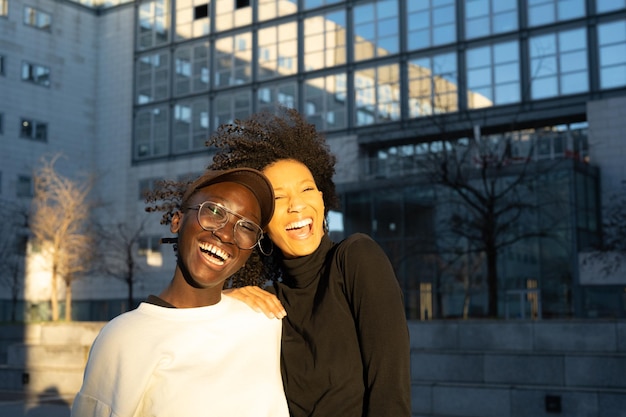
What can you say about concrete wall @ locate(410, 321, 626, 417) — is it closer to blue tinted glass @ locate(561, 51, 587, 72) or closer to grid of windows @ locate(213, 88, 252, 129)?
blue tinted glass @ locate(561, 51, 587, 72)

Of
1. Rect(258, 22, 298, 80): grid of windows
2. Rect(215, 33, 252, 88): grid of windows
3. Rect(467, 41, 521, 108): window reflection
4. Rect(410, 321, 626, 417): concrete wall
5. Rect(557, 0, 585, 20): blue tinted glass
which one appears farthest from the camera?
Rect(215, 33, 252, 88): grid of windows

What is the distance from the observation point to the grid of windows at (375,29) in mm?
38656

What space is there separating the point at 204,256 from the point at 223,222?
0.14 metres

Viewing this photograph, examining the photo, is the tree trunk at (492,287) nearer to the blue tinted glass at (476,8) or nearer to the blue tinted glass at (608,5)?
the blue tinted glass at (608,5)

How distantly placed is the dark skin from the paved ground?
10.0 metres

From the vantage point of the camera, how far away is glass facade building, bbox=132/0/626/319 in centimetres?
3123

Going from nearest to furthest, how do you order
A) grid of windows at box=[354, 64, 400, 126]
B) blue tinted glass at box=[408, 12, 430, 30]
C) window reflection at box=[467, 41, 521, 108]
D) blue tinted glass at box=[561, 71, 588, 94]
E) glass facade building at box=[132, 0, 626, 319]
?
glass facade building at box=[132, 0, 626, 319] → blue tinted glass at box=[561, 71, 588, 94] → window reflection at box=[467, 41, 521, 108] → blue tinted glass at box=[408, 12, 430, 30] → grid of windows at box=[354, 64, 400, 126]

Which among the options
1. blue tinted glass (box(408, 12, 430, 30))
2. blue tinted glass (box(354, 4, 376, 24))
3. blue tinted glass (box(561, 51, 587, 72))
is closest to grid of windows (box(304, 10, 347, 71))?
blue tinted glass (box(354, 4, 376, 24))

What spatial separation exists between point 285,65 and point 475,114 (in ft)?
35.6

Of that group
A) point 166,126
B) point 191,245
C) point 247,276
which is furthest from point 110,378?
point 166,126

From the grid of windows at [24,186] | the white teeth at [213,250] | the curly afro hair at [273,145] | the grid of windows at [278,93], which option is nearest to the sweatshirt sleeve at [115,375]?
the white teeth at [213,250]

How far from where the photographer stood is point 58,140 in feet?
156

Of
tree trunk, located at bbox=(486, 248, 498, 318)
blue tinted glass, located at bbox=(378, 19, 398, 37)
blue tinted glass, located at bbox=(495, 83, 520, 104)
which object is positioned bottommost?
tree trunk, located at bbox=(486, 248, 498, 318)

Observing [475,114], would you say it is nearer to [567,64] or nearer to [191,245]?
[567,64]
